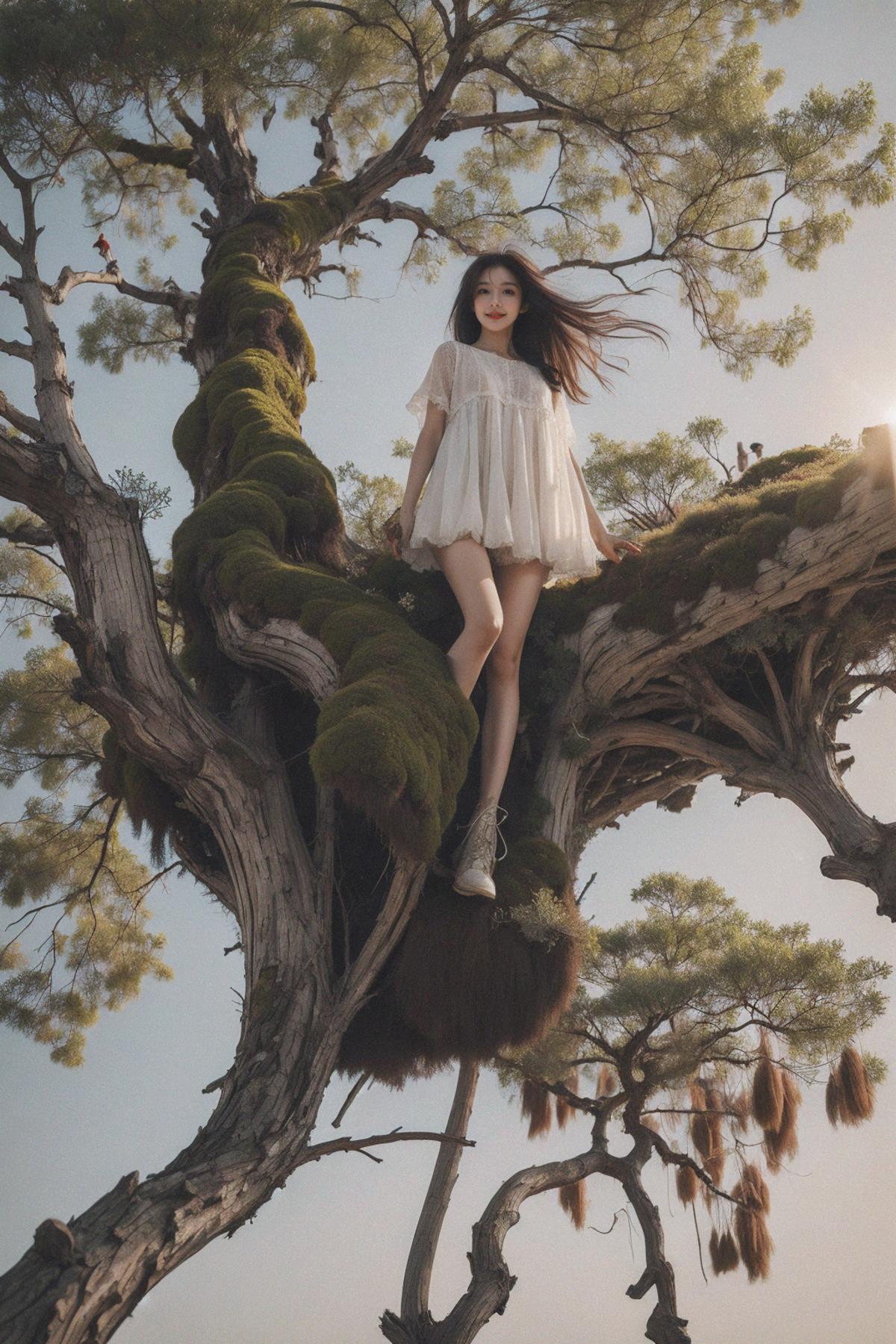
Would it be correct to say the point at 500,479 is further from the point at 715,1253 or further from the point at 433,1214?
the point at 715,1253

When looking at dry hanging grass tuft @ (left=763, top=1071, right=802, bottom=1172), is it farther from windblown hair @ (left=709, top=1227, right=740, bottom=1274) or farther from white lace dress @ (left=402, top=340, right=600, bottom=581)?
white lace dress @ (left=402, top=340, right=600, bottom=581)

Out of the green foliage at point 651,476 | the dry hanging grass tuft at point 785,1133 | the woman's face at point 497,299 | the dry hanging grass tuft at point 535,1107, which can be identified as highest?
the green foliage at point 651,476

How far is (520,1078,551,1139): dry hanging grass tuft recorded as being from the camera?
286 inches

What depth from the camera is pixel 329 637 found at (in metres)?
5.11

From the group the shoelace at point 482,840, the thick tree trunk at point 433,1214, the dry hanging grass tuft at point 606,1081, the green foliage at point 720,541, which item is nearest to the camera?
the shoelace at point 482,840

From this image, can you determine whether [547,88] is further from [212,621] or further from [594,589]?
[212,621]

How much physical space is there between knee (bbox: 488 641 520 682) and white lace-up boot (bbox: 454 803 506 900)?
0.68 meters

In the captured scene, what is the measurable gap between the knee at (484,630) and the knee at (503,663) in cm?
28

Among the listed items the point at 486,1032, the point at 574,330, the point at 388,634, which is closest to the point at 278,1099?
the point at 486,1032

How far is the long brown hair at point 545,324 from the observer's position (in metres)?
6.23

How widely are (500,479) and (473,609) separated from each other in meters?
0.71

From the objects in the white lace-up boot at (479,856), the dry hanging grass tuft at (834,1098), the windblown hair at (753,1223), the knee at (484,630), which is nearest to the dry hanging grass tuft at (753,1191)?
the windblown hair at (753,1223)

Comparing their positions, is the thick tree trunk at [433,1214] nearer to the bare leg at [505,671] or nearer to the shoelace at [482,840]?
the shoelace at [482,840]

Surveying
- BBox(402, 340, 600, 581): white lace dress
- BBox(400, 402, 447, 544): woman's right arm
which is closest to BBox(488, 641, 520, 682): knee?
BBox(402, 340, 600, 581): white lace dress
